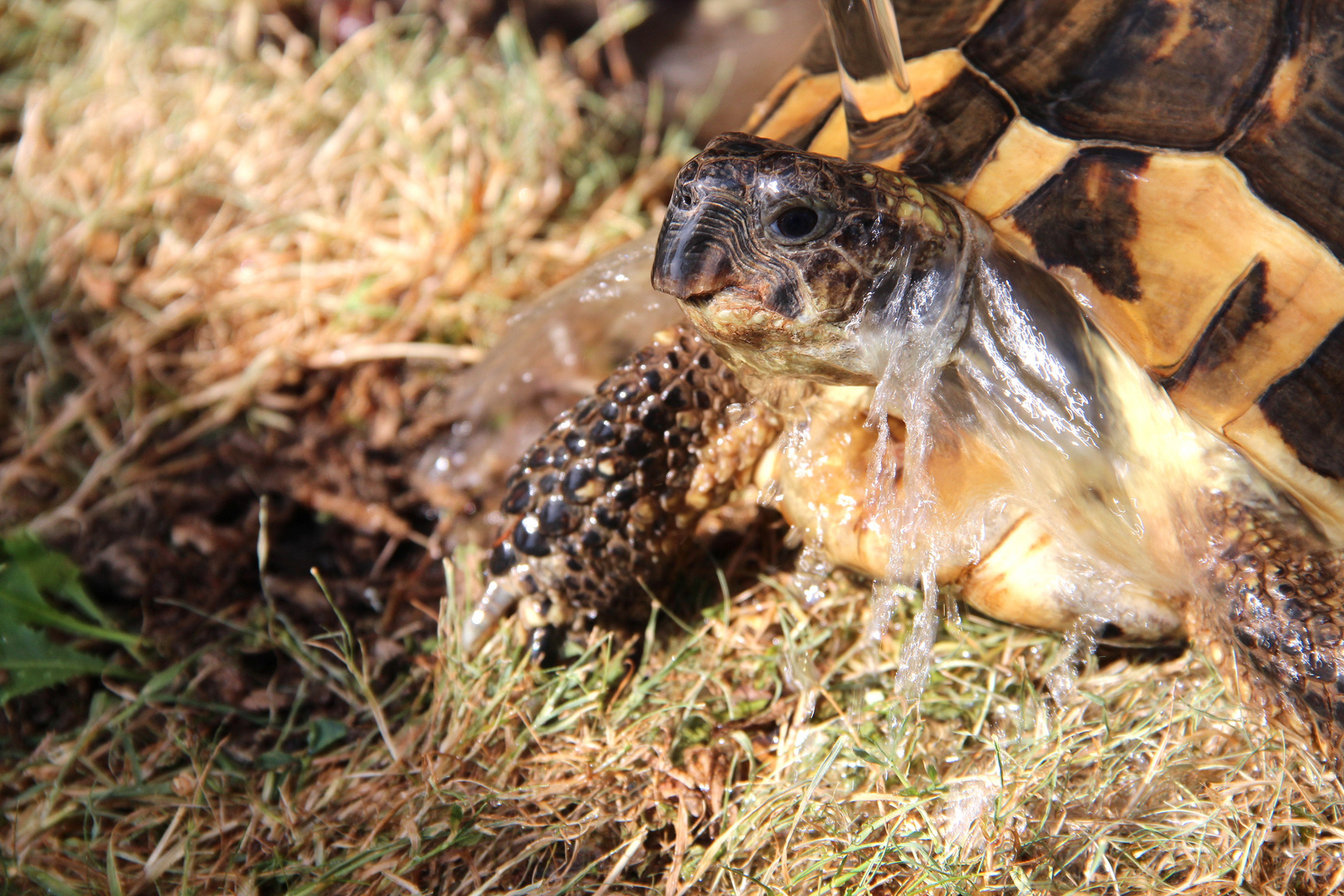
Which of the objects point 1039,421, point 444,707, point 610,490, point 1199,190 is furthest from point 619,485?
point 1199,190

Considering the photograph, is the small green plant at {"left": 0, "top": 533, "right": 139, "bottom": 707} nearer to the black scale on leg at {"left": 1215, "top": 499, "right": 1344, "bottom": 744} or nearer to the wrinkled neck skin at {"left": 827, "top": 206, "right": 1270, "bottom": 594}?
the wrinkled neck skin at {"left": 827, "top": 206, "right": 1270, "bottom": 594}

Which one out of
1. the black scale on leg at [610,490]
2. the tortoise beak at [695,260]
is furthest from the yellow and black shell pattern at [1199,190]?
the black scale on leg at [610,490]

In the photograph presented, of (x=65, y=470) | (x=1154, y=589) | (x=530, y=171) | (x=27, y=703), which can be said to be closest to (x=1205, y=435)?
Result: (x=1154, y=589)

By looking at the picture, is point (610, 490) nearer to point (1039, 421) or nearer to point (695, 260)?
point (695, 260)

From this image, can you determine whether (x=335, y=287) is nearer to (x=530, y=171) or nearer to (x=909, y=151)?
(x=530, y=171)

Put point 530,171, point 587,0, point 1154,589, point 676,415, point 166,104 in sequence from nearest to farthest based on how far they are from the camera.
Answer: point 1154,589 → point 676,415 → point 530,171 → point 166,104 → point 587,0

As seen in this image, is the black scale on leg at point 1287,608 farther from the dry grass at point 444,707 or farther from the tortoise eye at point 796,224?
the tortoise eye at point 796,224

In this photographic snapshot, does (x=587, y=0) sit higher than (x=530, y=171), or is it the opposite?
(x=587, y=0)
